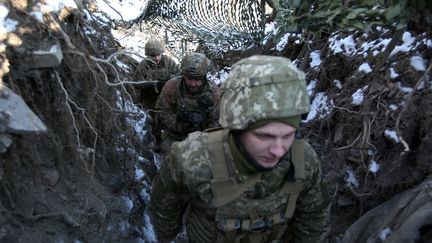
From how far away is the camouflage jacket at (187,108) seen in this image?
416 centimetres

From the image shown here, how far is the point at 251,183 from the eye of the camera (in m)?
2.01

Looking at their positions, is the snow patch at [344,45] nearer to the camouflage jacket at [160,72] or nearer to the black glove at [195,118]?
the black glove at [195,118]

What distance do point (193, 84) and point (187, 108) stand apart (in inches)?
10.1

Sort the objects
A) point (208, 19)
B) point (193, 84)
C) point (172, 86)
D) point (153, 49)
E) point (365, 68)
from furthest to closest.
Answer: point (208, 19) < point (153, 49) < point (172, 86) < point (193, 84) < point (365, 68)

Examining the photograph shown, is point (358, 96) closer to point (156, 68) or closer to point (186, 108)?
point (186, 108)

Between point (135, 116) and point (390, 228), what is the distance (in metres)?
2.54

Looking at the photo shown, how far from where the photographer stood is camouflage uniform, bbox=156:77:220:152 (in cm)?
416

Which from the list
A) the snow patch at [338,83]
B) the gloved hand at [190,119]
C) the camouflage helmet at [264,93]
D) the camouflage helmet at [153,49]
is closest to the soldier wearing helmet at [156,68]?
the camouflage helmet at [153,49]

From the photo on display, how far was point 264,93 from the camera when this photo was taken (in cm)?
174

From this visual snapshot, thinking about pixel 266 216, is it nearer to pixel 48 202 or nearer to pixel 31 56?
pixel 48 202

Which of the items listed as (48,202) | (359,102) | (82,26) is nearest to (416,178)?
(359,102)

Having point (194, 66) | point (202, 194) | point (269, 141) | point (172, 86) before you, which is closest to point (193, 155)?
point (202, 194)

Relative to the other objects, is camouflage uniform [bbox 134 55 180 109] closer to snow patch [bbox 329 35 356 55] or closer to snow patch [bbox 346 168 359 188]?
snow patch [bbox 329 35 356 55]

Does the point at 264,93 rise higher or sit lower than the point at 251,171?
higher
